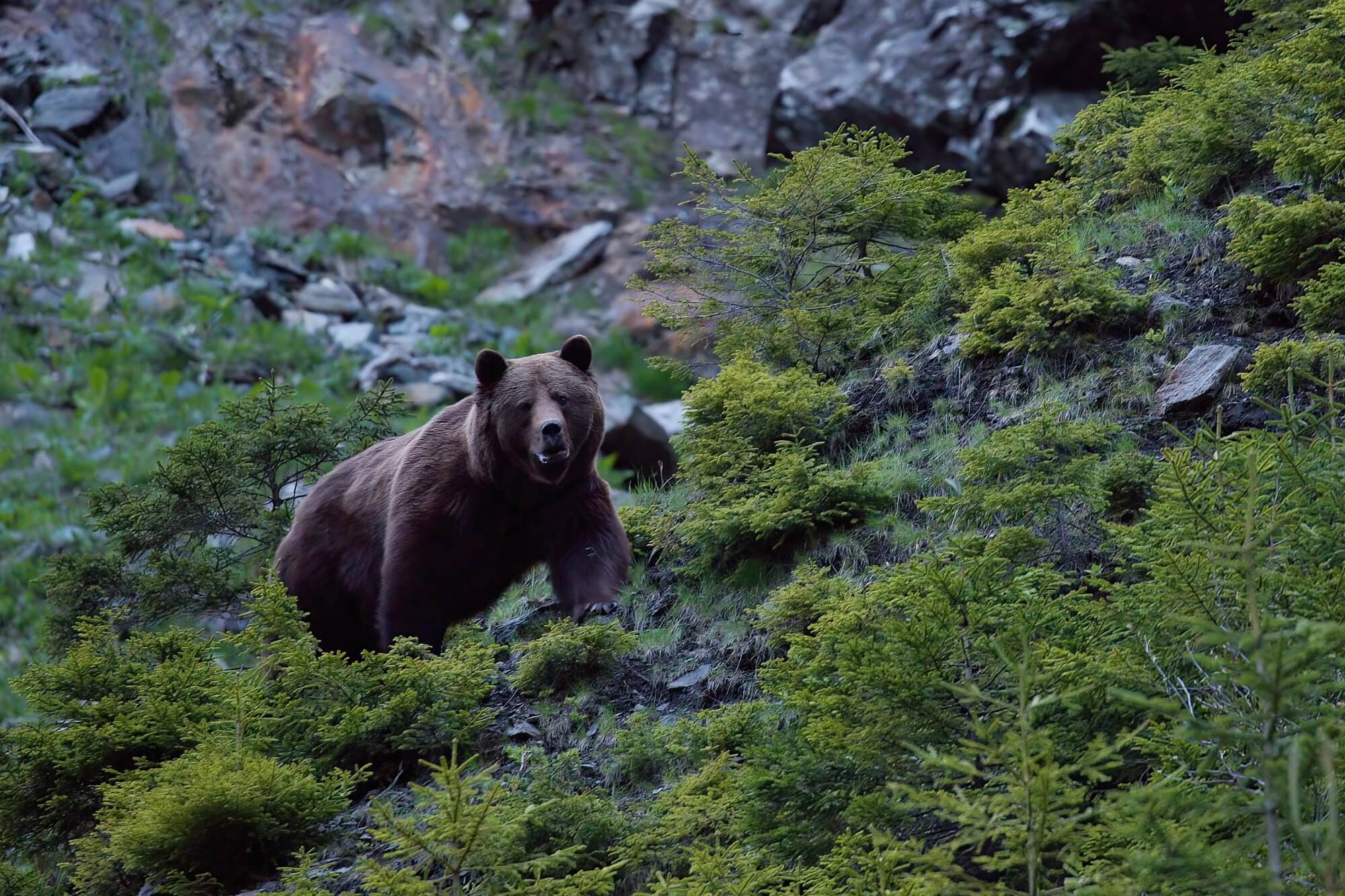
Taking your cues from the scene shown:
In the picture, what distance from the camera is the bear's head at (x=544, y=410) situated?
6844 mm

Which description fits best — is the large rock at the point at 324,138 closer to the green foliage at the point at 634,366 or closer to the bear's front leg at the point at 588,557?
the green foliage at the point at 634,366

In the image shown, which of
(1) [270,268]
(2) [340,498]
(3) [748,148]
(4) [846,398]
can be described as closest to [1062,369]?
(4) [846,398]

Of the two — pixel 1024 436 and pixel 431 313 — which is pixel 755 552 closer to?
pixel 1024 436

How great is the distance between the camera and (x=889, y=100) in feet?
61.7

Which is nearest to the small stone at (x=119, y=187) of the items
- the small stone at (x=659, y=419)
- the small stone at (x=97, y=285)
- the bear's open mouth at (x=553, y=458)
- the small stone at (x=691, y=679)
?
the small stone at (x=97, y=285)

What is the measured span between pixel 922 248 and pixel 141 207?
16119 millimetres

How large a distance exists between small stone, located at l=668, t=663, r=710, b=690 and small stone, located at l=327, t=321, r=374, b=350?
1299cm

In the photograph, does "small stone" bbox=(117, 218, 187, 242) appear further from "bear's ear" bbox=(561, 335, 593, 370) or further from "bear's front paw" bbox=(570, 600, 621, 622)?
"bear's front paw" bbox=(570, 600, 621, 622)

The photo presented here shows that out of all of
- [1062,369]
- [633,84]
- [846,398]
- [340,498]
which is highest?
Result: [1062,369]

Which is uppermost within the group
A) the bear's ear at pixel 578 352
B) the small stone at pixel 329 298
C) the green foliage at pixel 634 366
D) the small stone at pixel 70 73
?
the bear's ear at pixel 578 352

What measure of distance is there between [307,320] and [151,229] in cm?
335

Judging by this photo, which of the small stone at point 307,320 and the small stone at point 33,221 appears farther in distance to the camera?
the small stone at point 33,221

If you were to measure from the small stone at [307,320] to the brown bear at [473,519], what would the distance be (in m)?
11.3

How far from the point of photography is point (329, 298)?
19422 mm
